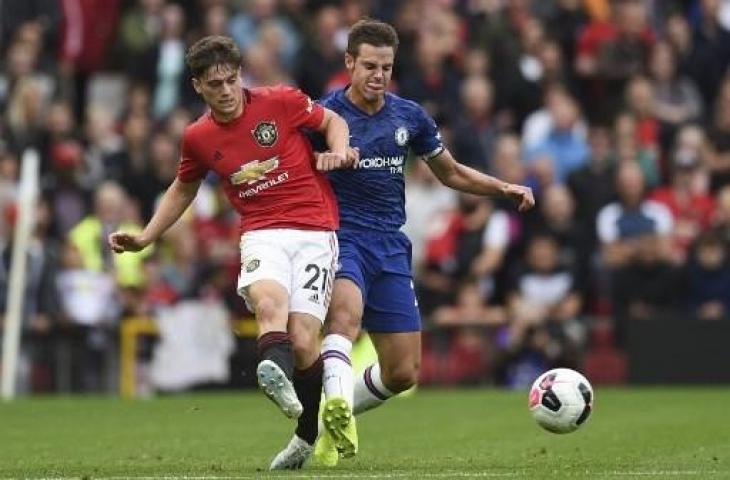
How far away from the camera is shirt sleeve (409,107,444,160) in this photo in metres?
11.9

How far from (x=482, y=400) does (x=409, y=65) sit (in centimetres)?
570

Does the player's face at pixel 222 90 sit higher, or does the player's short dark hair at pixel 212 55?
the player's short dark hair at pixel 212 55

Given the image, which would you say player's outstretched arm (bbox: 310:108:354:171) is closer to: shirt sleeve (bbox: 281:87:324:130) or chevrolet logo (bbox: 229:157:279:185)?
shirt sleeve (bbox: 281:87:324:130)

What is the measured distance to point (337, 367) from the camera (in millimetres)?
10844

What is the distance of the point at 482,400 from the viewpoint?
18.8m

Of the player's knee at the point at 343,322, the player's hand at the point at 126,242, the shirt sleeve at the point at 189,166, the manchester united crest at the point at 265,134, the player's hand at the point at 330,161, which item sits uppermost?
the manchester united crest at the point at 265,134

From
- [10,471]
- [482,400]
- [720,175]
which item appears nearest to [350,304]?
[10,471]

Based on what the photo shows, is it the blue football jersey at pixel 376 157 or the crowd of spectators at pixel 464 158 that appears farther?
the crowd of spectators at pixel 464 158

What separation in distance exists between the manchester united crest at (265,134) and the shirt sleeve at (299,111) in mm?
141

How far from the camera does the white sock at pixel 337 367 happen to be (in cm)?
1069

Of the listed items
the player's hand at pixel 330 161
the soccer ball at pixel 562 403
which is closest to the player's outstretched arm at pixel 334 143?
the player's hand at pixel 330 161

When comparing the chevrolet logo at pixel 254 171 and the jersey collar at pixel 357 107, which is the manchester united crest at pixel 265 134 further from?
the jersey collar at pixel 357 107

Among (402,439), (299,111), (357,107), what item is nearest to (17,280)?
(402,439)

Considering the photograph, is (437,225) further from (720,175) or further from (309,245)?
(309,245)
